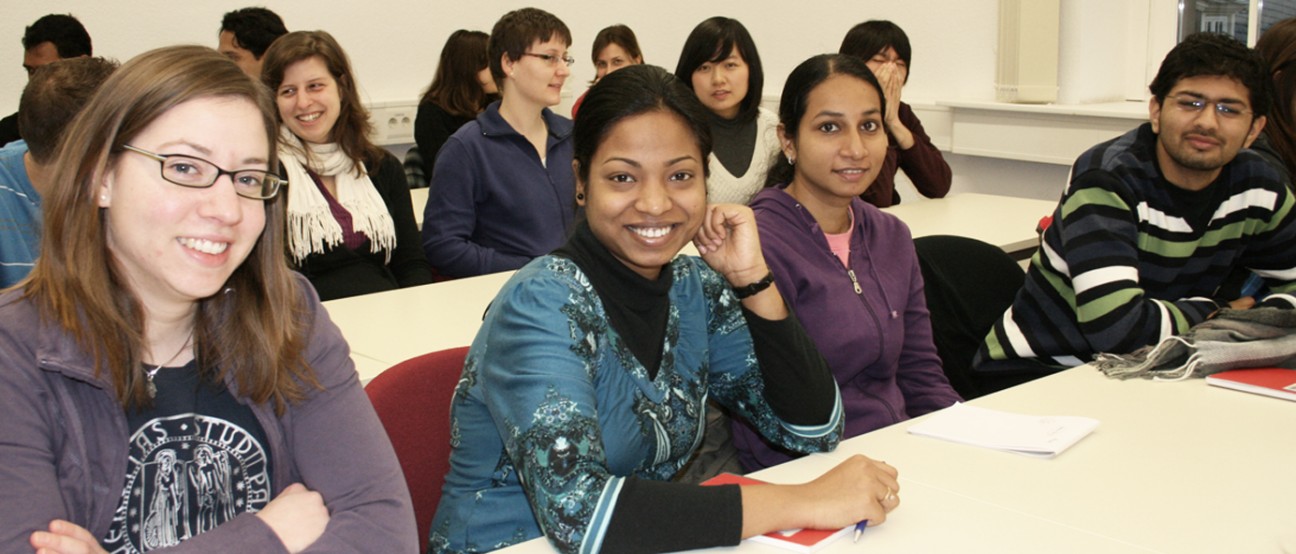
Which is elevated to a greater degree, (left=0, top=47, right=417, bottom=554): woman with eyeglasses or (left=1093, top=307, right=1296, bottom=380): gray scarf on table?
(left=0, top=47, right=417, bottom=554): woman with eyeglasses

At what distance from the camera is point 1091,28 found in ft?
16.4

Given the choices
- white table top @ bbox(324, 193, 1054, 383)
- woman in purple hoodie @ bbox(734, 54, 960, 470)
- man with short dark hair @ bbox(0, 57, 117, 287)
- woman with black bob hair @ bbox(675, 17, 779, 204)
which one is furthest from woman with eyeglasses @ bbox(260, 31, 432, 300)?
woman in purple hoodie @ bbox(734, 54, 960, 470)

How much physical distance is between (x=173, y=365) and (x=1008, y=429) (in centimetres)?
121

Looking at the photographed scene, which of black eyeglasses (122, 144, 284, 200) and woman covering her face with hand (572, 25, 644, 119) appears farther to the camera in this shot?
woman covering her face with hand (572, 25, 644, 119)

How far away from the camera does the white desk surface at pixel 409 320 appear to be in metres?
2.39

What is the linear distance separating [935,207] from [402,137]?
271cm

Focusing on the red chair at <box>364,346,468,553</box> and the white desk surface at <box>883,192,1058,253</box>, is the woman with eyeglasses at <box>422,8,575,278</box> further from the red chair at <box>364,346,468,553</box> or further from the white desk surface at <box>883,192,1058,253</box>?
the red chair at <box>364,346,468,553</box>

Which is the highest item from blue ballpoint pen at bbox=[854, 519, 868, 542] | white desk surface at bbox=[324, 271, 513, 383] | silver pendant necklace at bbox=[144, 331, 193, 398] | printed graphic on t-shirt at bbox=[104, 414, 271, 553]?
silver pendant necklace at bbox=[144, 331, 193, 398]

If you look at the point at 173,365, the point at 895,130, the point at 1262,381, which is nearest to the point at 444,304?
the point at 173,365

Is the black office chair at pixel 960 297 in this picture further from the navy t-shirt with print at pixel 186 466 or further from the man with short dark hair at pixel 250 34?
the man with short dark hair at pixel 250 34

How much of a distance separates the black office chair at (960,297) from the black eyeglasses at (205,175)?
65.0 inches

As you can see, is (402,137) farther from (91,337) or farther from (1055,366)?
(91,337)

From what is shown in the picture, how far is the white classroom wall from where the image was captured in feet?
15.5

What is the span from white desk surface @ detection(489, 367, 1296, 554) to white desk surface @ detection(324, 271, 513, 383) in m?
1.05
